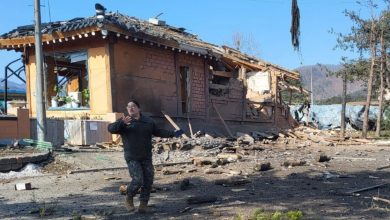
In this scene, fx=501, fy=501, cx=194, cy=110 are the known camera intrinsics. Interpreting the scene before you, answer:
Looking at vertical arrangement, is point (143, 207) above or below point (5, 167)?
below

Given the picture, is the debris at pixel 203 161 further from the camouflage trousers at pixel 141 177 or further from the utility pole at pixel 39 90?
the camouflage trousers at pixel 141 177

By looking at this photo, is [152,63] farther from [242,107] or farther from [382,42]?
[382,42]

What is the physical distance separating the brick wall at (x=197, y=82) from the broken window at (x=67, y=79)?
13.7 feet

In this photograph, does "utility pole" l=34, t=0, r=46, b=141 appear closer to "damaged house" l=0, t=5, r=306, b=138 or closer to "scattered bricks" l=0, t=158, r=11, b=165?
"scattered bricks" l=0, t=158, r=11, b=165

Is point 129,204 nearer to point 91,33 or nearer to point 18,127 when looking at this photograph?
point 18,127

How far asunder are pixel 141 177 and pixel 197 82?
1402 cm

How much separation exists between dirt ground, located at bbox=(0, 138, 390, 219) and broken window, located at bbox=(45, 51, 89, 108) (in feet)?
14.0

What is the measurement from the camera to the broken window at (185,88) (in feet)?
66.7

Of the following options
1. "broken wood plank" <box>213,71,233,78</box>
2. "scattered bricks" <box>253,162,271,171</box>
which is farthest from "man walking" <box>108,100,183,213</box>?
"broken wood plank" <box>213,71,233,78</box>

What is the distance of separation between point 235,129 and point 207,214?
1594 cm

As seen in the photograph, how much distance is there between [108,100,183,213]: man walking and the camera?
7172 millimetres

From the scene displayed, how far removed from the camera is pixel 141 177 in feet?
23.6

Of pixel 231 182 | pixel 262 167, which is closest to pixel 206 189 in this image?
pixel 231 182

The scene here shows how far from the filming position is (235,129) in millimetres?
22672
